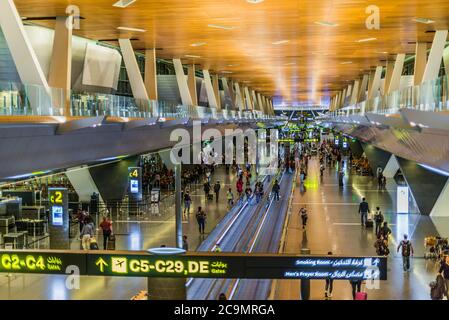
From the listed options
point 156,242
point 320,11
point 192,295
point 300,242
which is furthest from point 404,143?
point 192,295

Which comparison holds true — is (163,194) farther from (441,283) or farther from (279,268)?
(279,268)

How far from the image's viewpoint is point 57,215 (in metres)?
20.2

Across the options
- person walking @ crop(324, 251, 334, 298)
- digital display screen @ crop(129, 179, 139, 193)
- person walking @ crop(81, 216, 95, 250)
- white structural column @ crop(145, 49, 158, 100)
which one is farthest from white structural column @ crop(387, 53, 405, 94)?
person walking @ crop(324, 251, 334, 298)

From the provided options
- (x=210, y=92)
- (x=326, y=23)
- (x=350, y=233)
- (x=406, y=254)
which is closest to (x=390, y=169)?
(x=210, y=92)

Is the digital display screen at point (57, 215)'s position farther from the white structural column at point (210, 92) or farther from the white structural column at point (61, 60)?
the white structural column at point (210, 92)

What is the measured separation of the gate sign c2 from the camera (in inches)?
424

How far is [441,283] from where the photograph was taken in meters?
14.0

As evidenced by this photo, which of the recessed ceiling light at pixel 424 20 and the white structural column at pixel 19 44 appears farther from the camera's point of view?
the recessed ceiling light at pixel 424 20

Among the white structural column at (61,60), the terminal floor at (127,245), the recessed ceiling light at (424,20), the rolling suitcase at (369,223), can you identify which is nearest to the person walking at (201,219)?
the terminal floor at (127,245)

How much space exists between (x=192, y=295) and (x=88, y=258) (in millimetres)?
5245

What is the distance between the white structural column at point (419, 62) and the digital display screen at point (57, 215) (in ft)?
46.5

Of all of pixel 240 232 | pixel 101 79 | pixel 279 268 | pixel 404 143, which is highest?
pixel 101 79

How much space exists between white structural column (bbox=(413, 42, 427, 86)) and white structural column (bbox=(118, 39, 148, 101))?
1044cm

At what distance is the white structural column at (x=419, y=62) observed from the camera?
2600 centimetres
